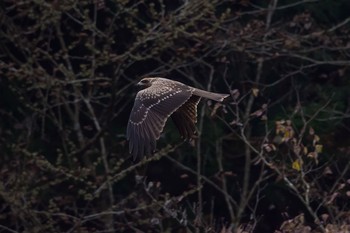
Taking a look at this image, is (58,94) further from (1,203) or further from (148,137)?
(148,137)

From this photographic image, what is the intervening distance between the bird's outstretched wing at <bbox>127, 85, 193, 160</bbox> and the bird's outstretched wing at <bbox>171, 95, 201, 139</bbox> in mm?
117

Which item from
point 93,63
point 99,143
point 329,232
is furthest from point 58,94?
point 329,232

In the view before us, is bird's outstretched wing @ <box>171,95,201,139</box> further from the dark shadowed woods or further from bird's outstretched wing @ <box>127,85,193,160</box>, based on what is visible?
the dark shadowed woods

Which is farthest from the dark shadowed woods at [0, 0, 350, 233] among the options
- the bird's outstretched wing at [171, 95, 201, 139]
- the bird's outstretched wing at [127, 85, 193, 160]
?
the bird's outstretched wing at [127, 85, 193, 160]

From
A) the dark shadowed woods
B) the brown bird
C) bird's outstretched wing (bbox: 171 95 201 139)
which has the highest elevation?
the brown bird

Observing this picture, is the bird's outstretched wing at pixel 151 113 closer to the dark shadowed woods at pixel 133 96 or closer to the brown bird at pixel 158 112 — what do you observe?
the brown bird at pixel 158 112

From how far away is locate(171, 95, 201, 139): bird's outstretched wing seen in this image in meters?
9.87

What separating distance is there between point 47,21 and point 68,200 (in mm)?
1926

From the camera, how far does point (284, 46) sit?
1519 cm

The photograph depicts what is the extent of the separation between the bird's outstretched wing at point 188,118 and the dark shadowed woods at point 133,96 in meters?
1.77

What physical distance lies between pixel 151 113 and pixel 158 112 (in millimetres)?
49

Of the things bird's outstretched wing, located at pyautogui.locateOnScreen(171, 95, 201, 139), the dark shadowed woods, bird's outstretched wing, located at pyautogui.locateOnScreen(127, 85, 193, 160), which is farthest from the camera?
the dark shadowed woods

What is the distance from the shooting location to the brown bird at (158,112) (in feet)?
30.1

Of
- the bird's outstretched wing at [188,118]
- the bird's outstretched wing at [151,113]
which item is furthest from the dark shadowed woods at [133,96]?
the bird's outstretched wing at [151,113]
